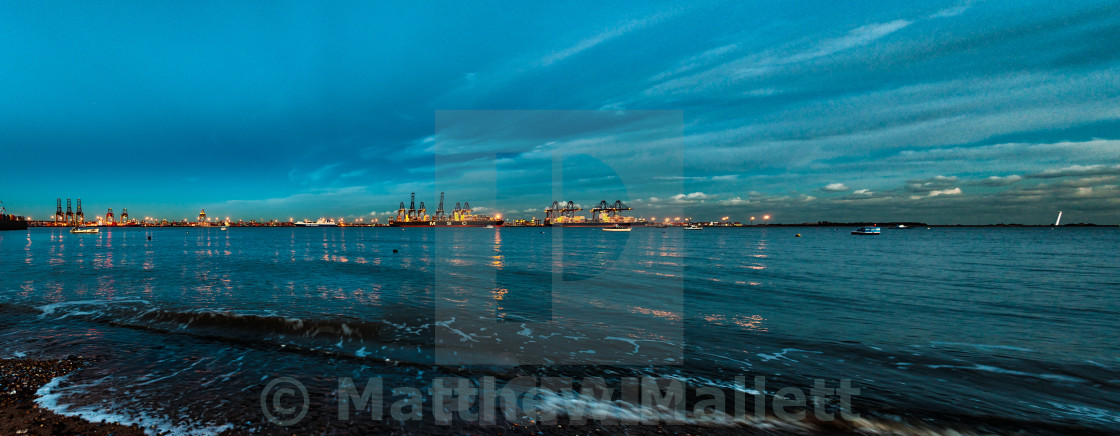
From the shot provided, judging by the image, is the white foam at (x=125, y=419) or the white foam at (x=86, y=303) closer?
the white foam at (x=125, y=419)

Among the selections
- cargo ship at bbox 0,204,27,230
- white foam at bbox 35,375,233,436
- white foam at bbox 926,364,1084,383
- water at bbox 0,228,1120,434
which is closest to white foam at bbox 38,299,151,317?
water at bbox 0,228,1120,434

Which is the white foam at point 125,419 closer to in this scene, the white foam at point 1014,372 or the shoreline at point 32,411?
the shoreline at point 32,411

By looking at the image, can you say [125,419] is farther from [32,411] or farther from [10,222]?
[10,222]

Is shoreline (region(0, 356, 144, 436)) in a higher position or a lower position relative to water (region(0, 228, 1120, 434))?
higher

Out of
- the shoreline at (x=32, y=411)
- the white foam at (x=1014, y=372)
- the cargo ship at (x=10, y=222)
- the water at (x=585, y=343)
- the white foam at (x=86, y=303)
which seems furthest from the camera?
the cargo ship at (x=10, y=222)

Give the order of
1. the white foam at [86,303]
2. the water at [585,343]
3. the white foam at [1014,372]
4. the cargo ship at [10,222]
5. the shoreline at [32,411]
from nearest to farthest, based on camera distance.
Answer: the shoreline at [32,411]
the water at [585,343]
the white foam at [1014,372]
the white foam at [86,303]
the cargo ship at [10,222]

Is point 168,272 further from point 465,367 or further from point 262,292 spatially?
point 465,367

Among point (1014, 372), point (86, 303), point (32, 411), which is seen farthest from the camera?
point (86, 303)

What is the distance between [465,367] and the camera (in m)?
10.2

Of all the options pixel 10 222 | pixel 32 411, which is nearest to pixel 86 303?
pixel 32 411

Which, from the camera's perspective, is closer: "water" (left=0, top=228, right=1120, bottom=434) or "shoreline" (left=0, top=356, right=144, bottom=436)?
"shoreline" (left=0, top=356, right=144, bottom=436)

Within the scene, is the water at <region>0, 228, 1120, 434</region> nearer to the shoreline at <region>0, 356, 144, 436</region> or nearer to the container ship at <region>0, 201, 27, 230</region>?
the shoreline at <region>0, 356, 144, 436</region>

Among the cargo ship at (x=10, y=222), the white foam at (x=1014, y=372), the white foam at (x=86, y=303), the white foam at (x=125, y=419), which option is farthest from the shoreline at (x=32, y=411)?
the cargo ship at (x=10, y=222)

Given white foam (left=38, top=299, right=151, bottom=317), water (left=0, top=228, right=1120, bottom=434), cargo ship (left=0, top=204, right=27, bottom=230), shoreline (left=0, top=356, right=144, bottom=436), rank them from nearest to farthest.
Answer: shoreline (left=0, top=356, right=144, bottom=436)
water (left=0, top=228, right=1120, bottom=434)
white foam (left=38, top=299, right=151, bottom=317)
cargo ship (left=0, top=204, right=27, bottom=230)
